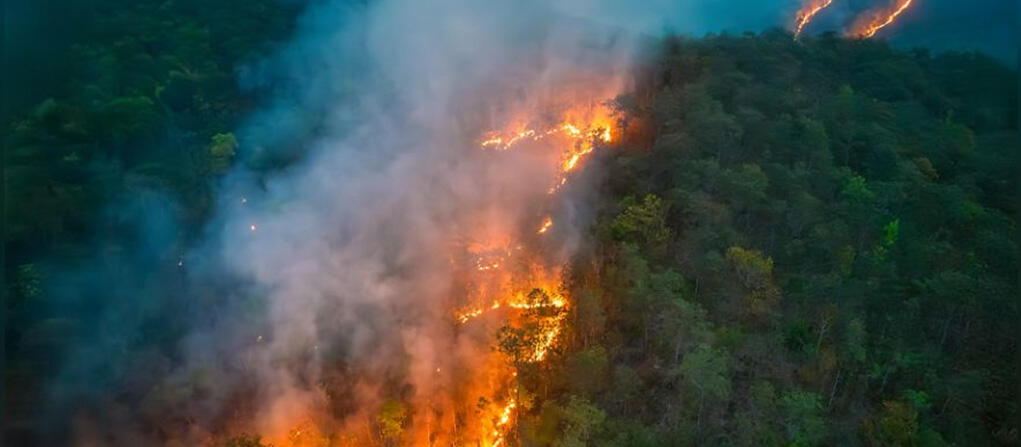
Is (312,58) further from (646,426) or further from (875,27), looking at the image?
(875,27)

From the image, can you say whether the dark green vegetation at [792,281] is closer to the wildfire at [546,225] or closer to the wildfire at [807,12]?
the wildfire at [546,225]

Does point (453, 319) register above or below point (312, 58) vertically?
below

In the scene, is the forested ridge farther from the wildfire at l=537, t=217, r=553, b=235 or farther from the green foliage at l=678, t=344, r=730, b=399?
the wildfire at l=537, t=217, r=553, b=235

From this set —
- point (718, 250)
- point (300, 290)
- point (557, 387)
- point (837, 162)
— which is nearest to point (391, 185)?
point (300, 290)

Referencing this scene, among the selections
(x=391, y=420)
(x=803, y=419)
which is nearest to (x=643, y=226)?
(x=803, y=419)

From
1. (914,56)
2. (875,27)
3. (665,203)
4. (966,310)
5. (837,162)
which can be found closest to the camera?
(966,310)

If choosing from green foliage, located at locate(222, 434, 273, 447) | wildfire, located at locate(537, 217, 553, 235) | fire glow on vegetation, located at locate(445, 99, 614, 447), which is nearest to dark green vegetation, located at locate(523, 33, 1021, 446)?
fire glow on vegetation, located at locate(445, 99, 614, 447)
